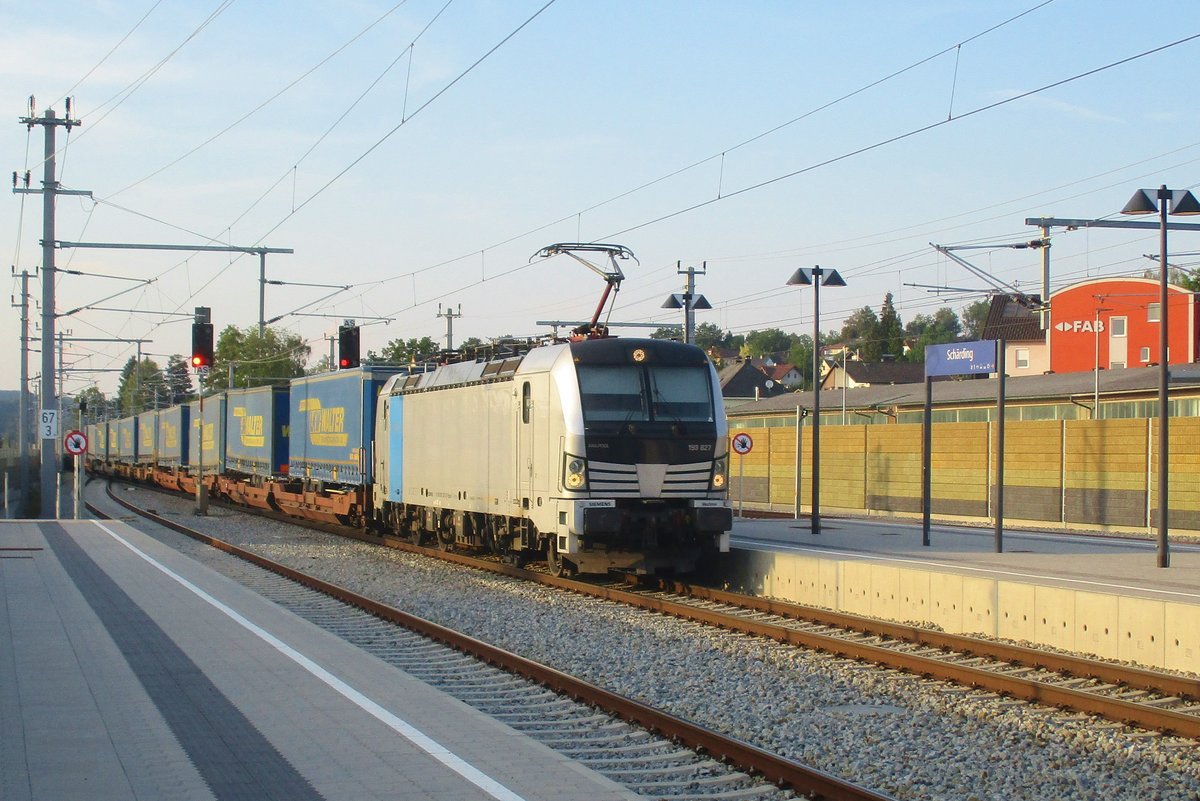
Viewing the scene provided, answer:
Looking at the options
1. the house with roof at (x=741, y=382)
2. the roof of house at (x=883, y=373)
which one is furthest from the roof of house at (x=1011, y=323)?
the house with roof at (x=741, y=382)

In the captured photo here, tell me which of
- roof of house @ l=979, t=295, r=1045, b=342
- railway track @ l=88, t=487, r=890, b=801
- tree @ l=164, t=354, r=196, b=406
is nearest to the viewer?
railway track @ l=88, t=487, r=890, b=801

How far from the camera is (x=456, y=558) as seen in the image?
22312mm

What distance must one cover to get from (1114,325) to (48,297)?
1824 inches

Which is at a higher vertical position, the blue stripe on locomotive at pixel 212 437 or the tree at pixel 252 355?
the tree at pixel 252 355

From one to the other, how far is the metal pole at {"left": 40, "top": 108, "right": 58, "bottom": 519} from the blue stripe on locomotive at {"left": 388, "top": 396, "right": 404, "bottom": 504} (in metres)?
10.2

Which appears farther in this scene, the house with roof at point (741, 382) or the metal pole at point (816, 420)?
the house with roof at point (741, 382)

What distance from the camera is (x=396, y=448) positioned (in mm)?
25141

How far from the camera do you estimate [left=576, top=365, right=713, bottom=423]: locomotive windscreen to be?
1708 cm

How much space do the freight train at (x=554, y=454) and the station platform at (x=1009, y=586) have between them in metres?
1.49

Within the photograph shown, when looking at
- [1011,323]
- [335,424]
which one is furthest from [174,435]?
[1011,323]

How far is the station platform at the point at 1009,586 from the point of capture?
12.1 meters

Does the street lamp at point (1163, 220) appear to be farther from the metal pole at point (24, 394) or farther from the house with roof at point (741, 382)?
the house with roof at point (741, 382)

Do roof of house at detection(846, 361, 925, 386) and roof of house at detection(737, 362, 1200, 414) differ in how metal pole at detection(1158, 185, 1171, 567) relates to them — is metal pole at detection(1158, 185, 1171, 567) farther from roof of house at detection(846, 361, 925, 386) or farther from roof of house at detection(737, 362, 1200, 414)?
roof of house at detection(846, 361, 925, 386)

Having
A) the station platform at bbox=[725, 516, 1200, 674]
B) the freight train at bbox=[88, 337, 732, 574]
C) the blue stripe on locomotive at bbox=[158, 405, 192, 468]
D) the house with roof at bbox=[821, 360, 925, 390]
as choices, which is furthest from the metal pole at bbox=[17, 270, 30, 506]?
the house with roof at bbox=[821, 360, 925, 390]
